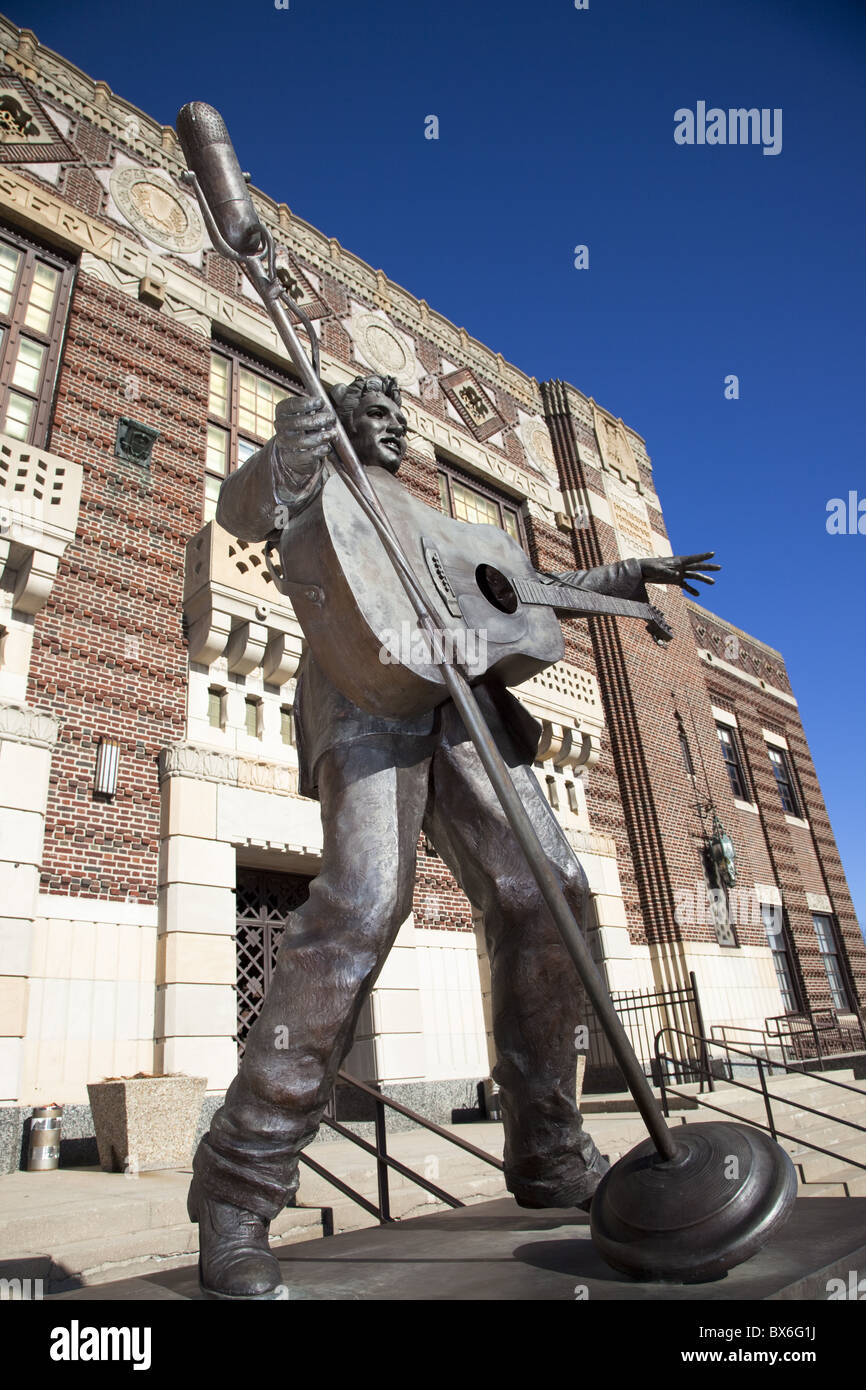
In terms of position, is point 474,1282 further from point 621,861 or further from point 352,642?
point 621,861

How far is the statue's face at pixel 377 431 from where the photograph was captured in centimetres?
326

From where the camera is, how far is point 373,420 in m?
3.29

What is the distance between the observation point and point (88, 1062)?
765 centimetres

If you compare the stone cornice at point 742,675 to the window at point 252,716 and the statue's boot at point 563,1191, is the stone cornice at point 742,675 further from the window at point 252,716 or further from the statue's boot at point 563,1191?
the statue's boot at point 563,1191

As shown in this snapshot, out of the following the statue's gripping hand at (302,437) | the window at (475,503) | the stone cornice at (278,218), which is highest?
the stone cornice at (278,218)

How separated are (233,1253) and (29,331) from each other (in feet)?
36.9

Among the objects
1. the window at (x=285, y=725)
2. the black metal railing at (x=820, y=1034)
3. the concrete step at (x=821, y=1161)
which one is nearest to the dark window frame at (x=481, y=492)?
the window at (x=285, y=725)

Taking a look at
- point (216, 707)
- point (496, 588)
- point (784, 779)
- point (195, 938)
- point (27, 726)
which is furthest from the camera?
point (784, 779)

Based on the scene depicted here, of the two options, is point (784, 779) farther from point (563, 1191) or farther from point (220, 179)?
point (220, 179)

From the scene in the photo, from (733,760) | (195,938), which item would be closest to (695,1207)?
(195,938)

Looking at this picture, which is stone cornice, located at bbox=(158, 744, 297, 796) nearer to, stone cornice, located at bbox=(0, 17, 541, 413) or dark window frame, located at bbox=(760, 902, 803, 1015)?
stone cornice, located at bbox=(0, 17, 541, 413)

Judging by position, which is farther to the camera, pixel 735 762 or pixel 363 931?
pixel 735 762

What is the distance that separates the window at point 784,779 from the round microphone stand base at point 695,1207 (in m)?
22.6

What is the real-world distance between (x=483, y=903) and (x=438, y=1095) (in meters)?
8.34
